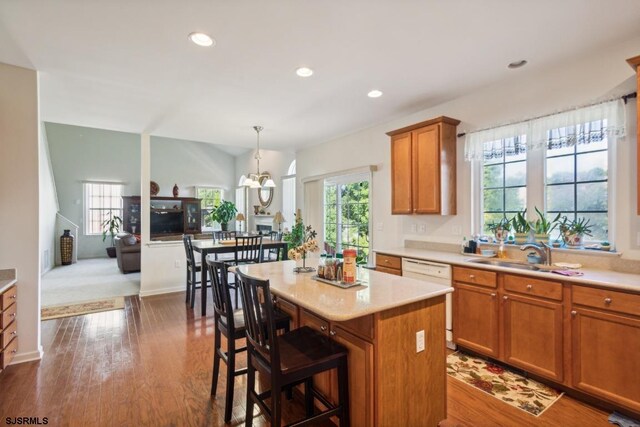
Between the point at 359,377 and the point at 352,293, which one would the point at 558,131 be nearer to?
the point at 352,293

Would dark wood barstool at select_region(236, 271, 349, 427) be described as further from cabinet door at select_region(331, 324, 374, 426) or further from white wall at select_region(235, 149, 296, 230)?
white wall at select_region(235, 149, 296, 230)

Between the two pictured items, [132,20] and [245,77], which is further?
[245,77]

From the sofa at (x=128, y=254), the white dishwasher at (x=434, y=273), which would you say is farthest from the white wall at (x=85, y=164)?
the white dishwasher at (x=434, y=273)

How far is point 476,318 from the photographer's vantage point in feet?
9.09

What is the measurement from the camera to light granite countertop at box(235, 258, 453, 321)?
1565 mm

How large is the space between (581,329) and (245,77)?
335cm

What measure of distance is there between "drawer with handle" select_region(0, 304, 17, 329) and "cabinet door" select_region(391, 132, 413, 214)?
12.6 feet

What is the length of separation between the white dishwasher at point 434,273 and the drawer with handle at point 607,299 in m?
0.97

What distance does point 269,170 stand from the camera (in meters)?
8.20

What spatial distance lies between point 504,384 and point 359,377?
1497 mm

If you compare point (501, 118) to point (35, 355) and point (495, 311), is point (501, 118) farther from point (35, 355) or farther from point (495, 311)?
point (35, 355)

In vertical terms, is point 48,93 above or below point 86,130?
below

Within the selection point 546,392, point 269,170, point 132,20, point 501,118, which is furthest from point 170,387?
point 269,170

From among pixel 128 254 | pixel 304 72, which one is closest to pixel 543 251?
pixel 304 72
